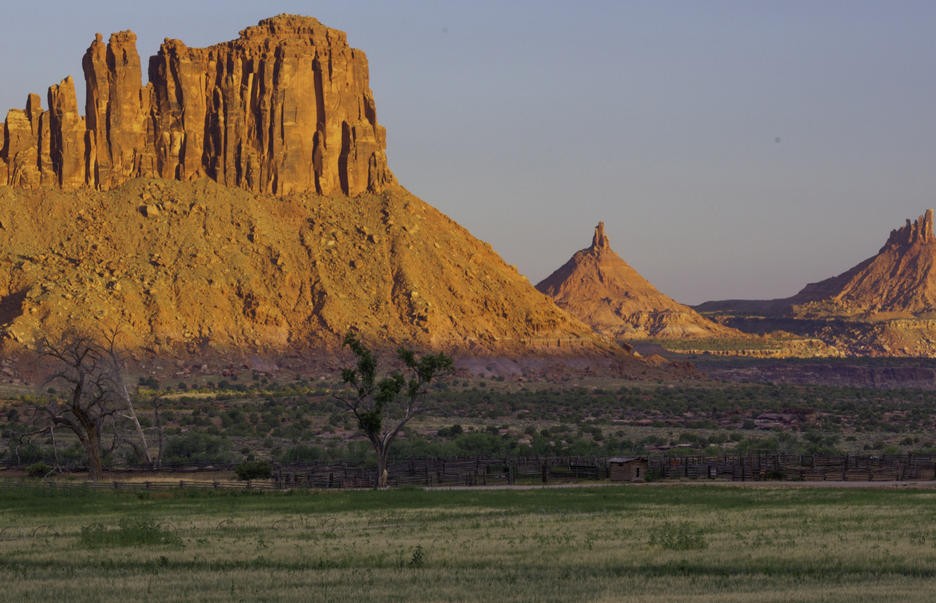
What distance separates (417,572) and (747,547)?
7.53 meters

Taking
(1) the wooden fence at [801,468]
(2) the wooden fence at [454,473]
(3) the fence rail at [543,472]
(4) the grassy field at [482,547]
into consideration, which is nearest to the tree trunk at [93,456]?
(3) the fence rail at [543,472]

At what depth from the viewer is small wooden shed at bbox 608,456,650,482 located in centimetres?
5578

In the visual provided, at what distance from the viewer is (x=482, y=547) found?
110 feet

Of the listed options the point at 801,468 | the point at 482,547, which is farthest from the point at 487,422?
the point at 482,547

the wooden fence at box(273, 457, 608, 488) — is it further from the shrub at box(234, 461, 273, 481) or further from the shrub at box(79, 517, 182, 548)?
the shrub at box(79, 517, 182, 548)

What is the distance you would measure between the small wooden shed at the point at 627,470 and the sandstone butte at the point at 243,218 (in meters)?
69.5

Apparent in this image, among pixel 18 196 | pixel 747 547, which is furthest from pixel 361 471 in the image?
pixel 18 196

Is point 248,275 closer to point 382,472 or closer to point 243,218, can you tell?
point 243,218

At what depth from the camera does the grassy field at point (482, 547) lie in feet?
88.7

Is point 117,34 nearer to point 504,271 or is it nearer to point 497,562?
point 504,271

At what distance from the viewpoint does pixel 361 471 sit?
57.7 m

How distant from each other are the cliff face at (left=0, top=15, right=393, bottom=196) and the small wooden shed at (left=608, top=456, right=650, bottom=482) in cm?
8692

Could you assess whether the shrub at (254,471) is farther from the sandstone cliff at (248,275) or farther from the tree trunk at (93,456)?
the sandstone cliff at (248,275)

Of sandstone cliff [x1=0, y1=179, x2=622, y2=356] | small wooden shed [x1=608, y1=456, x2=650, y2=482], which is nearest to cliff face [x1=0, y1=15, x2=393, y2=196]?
sandstone cliff [x1=0, y1=179, x2=622, y2=356]
